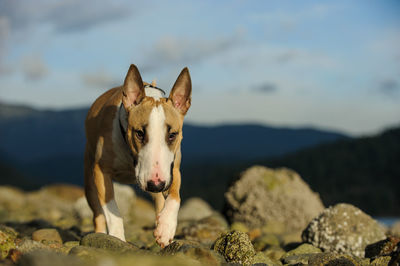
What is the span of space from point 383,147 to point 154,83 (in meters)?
36.1

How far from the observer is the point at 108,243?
217 inches

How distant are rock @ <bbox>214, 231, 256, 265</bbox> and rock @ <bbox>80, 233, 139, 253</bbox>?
4.43ft

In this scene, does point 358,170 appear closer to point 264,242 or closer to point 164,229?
point 264,242

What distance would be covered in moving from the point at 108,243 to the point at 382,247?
4293 millimetres

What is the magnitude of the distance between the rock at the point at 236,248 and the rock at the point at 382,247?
2.17 meters

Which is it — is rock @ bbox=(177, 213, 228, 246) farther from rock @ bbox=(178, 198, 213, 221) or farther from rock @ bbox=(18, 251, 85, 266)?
rock @ bbox=(18, 251, 85, 266)

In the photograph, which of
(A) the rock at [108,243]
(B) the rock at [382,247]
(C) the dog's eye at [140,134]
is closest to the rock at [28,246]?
(A) the rock at [108,243]

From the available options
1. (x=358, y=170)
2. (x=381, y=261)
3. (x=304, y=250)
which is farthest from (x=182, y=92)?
(x=358, y=170)

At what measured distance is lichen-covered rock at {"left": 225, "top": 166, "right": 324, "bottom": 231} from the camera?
38.0 feet

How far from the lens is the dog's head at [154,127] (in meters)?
5.80

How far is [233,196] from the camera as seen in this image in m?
12.0

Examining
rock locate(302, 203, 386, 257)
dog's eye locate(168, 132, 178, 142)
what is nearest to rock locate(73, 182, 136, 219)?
rock locate(302, 203, 386, 257)

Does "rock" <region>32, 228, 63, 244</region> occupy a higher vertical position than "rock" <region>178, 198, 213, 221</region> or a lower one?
higher

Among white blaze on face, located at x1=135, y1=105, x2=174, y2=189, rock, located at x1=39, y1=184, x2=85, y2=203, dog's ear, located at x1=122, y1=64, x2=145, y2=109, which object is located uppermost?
dog's ear, located at x1=122, y1=64, x2=145, y2=109
